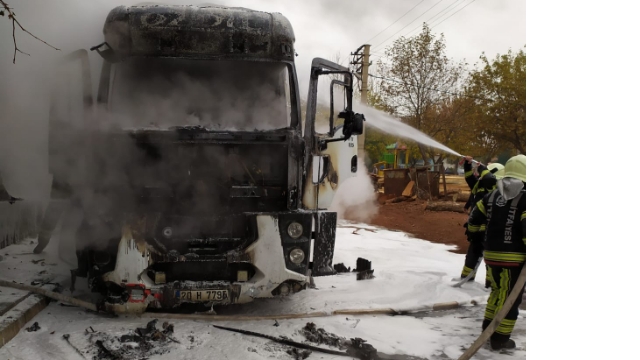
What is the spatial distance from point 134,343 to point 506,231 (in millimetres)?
2371

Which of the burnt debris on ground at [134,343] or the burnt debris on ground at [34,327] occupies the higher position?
the burnt debris on ground at [34,327]

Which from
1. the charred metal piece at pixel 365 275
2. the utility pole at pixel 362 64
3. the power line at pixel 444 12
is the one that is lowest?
the charred metal piece at pixel 365 275

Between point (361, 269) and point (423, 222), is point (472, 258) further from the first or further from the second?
point (423, 222)

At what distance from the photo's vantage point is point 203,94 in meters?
3.54

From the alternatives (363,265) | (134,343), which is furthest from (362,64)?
(134,343)

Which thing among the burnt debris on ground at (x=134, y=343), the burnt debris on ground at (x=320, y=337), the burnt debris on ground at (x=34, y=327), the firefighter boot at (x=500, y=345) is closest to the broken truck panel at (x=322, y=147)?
the burnt debris on ground at (x=320, y=337)

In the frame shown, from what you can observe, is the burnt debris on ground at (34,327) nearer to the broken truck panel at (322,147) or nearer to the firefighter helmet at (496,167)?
the broken truck panel at (322,147)

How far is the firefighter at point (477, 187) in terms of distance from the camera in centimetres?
444

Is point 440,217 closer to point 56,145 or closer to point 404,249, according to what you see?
point 404,249

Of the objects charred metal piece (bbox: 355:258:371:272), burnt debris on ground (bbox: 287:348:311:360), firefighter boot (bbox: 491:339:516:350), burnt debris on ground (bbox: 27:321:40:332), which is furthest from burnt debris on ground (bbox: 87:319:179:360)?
charred metal piece (bbox: 355:258:371:272)

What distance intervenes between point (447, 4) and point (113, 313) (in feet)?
11.0

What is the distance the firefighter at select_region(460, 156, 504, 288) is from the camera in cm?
444

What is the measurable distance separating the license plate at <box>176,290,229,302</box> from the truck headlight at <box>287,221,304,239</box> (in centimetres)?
59

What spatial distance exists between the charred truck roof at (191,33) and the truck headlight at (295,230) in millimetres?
1216
